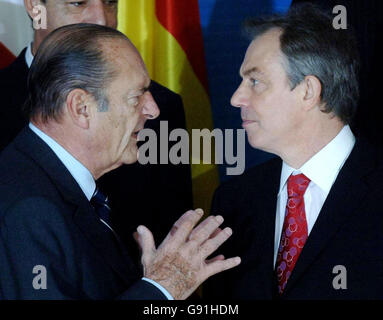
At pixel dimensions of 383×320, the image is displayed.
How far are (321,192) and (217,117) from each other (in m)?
0.95

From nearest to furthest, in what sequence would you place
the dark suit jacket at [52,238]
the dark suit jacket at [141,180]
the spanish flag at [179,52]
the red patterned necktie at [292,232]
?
the dark suit jacket at [52,238], the red patterned necktie at [292,232], the dark suit jacket at [141,180], the spanish flag at [179,52]

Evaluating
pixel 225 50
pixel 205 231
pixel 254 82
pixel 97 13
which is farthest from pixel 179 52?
pixel 205 231

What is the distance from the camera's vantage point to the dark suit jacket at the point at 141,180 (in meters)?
2.27

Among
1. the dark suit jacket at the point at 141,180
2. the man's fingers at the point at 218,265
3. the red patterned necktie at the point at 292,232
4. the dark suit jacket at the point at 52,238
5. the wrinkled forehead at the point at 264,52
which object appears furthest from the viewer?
the dark suit jacket at the point at 141,180

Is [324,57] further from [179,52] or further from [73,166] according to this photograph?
[179,52]

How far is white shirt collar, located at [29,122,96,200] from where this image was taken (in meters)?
1.72

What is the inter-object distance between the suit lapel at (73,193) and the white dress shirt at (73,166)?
2 cm

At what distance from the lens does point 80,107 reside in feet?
5.65

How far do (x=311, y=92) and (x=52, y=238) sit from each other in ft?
2.50

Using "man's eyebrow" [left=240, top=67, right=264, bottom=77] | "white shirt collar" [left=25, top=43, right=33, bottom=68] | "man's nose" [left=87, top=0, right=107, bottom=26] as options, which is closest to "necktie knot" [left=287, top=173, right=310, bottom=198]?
"man's eyebrow" [left=240, top=67, right=264, bottom=77]

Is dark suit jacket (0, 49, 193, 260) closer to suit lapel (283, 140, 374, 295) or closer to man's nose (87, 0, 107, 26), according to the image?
man's nose (87, 0, 107, 26)

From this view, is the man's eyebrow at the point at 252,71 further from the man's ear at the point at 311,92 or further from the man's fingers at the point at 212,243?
the man's fingers at the point at 212,243

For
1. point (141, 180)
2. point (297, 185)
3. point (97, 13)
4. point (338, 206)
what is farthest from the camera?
point (141, 180)

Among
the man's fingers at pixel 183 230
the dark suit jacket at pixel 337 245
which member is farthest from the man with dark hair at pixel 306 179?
the man's fingers at pixel 183 230
